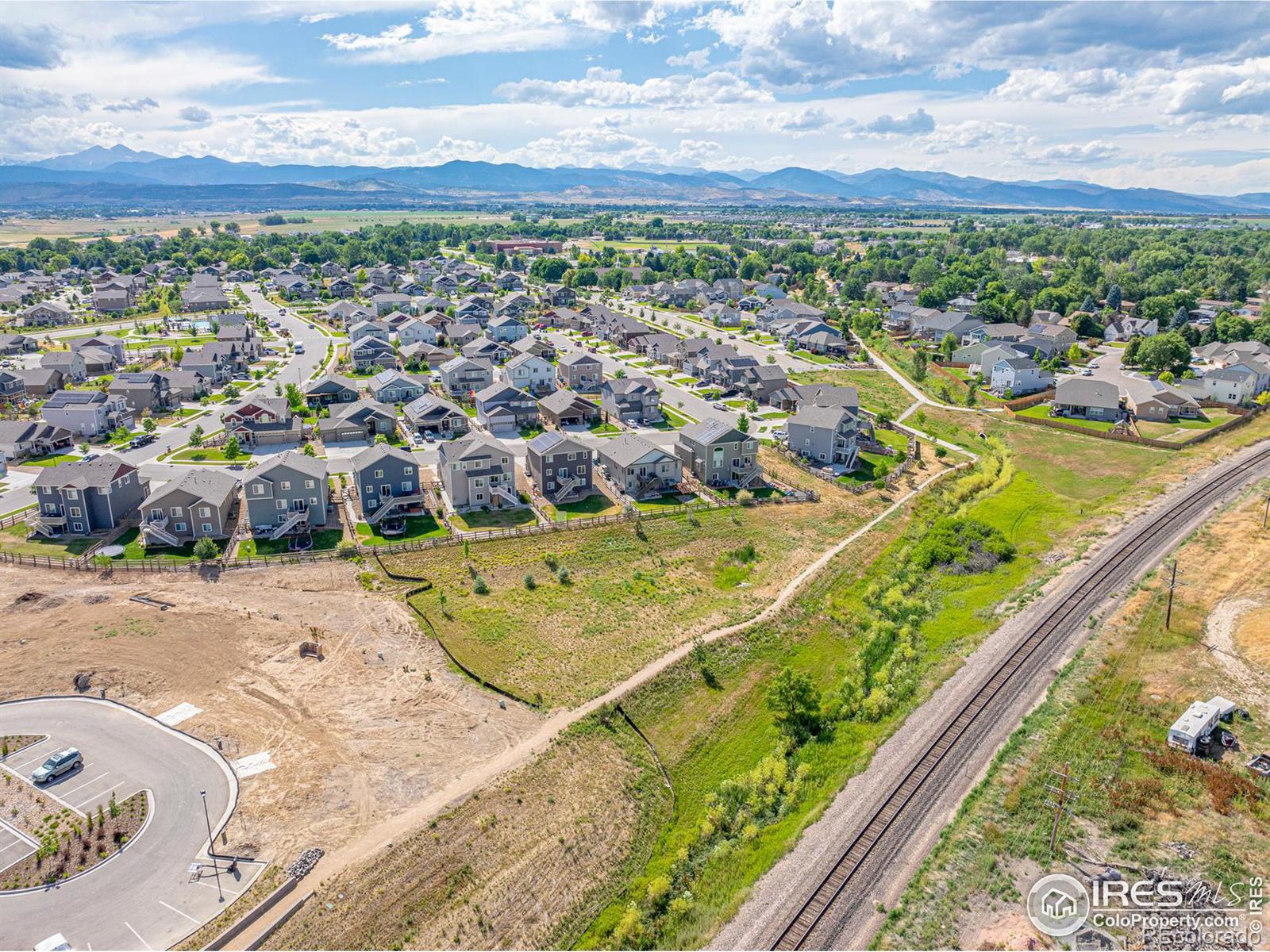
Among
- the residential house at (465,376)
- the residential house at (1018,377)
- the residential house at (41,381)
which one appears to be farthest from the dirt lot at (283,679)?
the residential house at (1018,377)

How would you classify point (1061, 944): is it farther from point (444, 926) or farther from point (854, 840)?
point (444, 926)

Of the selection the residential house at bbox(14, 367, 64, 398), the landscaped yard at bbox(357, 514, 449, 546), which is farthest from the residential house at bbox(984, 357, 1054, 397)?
the residential house at bbox(14, 367, 64, 398)

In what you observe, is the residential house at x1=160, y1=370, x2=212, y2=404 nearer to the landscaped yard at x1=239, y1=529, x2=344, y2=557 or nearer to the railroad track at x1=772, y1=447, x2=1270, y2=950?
the landscaped yard at x1=239, y1=529, x2=344, y2=557

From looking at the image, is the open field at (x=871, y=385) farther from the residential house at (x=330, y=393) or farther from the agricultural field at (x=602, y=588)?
the residential house at (x=330, y=393)

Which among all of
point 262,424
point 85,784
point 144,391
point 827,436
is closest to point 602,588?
point 85,784

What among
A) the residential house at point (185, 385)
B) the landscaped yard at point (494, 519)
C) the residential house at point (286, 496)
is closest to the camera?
the residential house at point (286, 496)

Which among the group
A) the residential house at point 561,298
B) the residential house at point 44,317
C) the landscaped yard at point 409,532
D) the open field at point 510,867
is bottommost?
the open field at point 510,867

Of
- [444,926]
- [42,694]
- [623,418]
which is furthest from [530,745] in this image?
[623,418]
